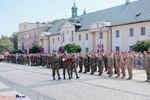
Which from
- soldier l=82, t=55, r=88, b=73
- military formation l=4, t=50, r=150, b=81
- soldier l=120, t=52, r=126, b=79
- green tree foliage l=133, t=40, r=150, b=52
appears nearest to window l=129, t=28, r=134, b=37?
green tree foliage l=133, t=40, r=150, b=52

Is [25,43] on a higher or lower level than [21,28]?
lower

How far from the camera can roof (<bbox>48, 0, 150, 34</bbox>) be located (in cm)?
3167

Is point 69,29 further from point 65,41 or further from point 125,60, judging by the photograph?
point 125,60

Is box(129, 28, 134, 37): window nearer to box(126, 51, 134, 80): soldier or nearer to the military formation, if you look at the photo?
the military formation

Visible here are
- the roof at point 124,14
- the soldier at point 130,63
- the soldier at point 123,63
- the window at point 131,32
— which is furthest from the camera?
the window at point 131,32

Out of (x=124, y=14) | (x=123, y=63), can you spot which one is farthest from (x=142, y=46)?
(x=124, y=14)

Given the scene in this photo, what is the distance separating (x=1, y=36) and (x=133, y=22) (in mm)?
108005

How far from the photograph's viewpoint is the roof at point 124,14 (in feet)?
104

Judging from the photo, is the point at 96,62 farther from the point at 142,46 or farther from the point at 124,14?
the point at 124,14

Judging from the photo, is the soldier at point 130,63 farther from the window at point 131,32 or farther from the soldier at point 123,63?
the window at point 131,32

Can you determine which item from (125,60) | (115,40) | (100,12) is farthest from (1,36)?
(125,60)

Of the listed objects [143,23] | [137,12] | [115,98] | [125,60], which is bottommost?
[115,98]

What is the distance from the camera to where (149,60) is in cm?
1204

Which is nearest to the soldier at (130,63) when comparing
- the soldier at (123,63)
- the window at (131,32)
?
the soldier at (123,63)
